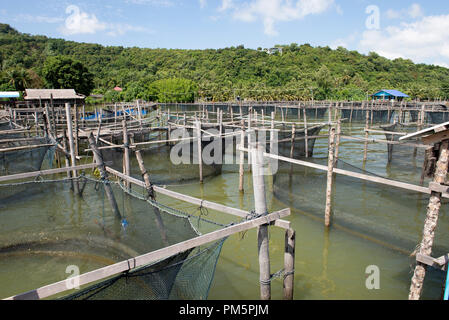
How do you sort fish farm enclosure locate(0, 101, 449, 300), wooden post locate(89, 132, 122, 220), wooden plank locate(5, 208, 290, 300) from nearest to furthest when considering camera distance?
wooden plank locate(5, 208, 290, 300) < fish farm enclosure locate(0, 101, 449, 300) < wooden post locate(89, 132, 122, 220)

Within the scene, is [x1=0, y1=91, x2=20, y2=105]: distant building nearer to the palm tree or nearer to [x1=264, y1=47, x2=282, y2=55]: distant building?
the palm tree

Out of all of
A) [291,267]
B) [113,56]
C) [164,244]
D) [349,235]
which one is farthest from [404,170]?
[113,56]

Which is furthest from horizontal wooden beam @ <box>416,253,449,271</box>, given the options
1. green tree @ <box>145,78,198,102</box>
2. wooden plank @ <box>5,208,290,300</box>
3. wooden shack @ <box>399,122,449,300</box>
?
green tree @ <box>145,78,198,102</box>

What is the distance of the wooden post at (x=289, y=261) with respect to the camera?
353 cm

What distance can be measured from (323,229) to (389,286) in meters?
1.87

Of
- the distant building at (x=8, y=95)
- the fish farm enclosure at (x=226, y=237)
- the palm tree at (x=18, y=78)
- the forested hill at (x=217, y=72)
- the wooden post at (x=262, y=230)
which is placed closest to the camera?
the fish farm enclosure at (x=226, y=237)

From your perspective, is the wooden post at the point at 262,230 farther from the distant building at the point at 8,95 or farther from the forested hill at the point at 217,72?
the forested hill at the point at 217,72

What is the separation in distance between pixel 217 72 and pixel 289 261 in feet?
215

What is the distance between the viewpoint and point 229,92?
49.6 meters

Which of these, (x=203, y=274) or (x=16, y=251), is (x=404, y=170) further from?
(x=16, y=251)

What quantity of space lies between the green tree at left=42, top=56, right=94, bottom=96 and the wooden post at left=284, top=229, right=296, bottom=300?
135 feet

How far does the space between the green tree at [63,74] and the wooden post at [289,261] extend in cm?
4126

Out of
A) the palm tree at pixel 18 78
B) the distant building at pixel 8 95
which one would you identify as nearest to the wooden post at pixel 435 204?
the distant building at pixel 8 95

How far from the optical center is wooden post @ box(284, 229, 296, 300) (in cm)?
353
